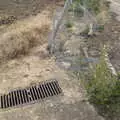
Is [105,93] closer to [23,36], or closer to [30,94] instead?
[30,94]

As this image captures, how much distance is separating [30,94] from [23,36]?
72.7 inches

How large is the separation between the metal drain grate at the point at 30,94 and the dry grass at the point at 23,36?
3.47 feet

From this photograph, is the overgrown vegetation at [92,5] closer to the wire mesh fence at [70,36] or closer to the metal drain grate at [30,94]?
the wire mesh fence at [70,36]

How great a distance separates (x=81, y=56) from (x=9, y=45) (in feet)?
4.90

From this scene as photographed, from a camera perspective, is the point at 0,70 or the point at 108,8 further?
the point at 108,8

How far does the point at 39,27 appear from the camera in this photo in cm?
677

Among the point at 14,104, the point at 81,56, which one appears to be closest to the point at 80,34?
the point at 81,56

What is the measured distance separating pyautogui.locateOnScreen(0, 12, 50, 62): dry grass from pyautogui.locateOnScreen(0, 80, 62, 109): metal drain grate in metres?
1.06

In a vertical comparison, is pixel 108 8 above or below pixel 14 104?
above

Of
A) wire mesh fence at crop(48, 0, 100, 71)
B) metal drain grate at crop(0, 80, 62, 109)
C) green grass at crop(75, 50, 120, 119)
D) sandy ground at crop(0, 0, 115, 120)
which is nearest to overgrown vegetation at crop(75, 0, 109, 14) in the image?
wire mesh fence at crop(48, 0, 100, 71)

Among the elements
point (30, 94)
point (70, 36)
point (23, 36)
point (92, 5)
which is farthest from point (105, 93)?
point (92, 5)

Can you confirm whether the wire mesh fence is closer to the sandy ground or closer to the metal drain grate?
the sandy ground

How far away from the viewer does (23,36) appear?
614 cm

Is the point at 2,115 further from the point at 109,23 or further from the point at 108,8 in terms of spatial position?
the point at 108,8
